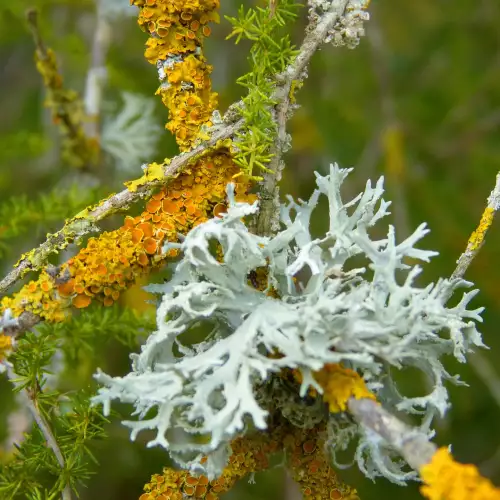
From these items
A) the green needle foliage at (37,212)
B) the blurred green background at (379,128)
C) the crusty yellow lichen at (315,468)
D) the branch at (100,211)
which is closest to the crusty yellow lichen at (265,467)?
the crusty yellow lichen at (315,468)

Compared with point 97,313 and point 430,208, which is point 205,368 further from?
point 430,208

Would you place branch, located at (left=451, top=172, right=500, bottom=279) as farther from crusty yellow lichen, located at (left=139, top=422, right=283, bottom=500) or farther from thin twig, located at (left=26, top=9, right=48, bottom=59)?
thin twig, located at (left=26, top=9, right=48, bottom=59)

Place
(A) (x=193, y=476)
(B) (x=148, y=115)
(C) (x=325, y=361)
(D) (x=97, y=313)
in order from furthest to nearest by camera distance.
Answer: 1. (B) (x=148, y=115)
2. (D) (x=97, y=313)
3. (A) (x=193, y=476)
4. (C) (x=325, y=361)

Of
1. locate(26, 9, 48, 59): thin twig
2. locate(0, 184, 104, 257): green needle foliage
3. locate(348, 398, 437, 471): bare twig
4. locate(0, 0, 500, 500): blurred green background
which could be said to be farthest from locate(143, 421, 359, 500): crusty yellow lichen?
locate(0, 0, 500, 500): blurred green background

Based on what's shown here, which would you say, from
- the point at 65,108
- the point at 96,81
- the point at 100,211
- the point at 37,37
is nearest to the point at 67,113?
the point at 65,108

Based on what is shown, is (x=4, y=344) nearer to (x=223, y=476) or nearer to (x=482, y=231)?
(x=223, y=476)

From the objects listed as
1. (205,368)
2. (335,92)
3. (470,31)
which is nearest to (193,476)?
(205,368)

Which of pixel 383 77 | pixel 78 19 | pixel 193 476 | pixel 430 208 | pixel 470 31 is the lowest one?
pixel 193 476
